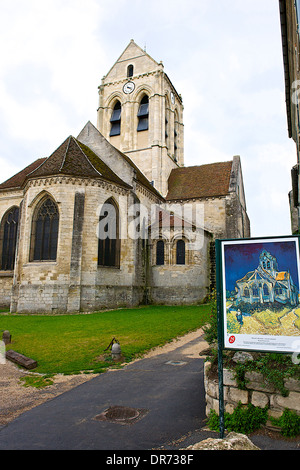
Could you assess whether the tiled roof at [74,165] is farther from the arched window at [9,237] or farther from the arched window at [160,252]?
the arched window at [9,237]

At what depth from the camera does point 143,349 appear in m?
9.09

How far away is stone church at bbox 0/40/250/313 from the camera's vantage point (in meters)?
18.9

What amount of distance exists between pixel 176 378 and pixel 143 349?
2529 millimetres

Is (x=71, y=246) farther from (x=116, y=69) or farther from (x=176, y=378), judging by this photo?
(x=116, y=69)

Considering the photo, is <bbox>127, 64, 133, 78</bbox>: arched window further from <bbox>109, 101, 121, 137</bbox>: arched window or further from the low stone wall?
the low stone wall

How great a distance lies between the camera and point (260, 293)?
434 centimetres

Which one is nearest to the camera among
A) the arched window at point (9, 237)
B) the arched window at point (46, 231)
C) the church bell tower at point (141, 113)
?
the arched window at point (46, 231)

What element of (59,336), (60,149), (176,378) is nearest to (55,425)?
(176,378)

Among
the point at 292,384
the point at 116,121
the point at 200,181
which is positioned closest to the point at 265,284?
the point at 292,384

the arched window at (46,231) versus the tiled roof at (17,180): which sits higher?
the tiled roof at (17,180)

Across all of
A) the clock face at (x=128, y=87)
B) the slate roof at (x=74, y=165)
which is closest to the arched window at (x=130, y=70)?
the clock face at (x=128, y=87)

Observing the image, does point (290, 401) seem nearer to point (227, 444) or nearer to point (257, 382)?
point (257, 382)

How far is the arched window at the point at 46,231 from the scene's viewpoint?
19453 millimetres

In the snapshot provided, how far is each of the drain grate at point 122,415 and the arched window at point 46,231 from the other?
49.5 ft
